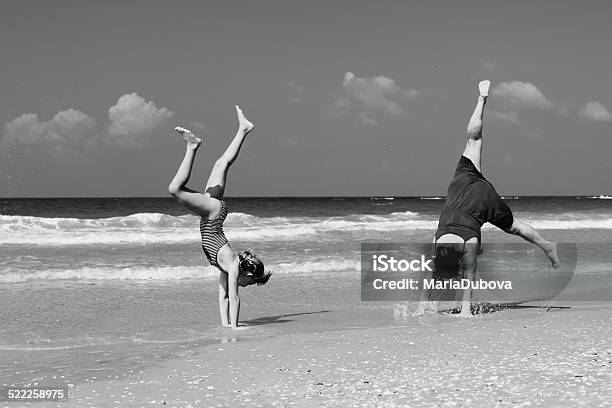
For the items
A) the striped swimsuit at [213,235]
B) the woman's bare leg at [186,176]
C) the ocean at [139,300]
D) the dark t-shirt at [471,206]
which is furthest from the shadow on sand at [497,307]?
the woman's bare leg at [186,176]

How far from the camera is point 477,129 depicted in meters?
7.50

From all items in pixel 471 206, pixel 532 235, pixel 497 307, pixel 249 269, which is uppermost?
pixel 471 206

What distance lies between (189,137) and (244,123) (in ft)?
2.72

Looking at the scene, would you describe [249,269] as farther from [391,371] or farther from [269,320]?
[391,371]

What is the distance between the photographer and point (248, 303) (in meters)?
9.87

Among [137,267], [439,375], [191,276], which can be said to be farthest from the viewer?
[137,267]

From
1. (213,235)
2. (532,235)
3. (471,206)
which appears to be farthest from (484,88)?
(213,235)

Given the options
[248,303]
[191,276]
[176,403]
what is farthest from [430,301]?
[191,276]

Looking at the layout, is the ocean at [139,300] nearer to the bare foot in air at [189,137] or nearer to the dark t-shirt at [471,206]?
the dark t-shirt at [471,206]

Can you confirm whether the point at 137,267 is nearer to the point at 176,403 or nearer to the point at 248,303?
the point at 248,303

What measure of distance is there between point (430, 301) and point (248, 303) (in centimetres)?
268

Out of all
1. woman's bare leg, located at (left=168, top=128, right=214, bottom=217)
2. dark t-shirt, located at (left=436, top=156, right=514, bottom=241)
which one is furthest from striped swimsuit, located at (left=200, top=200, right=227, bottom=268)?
dark t-shirt, located at (left=436, top=156, right=514, bottom=241)

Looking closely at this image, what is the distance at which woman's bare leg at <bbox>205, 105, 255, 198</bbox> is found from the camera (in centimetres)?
759

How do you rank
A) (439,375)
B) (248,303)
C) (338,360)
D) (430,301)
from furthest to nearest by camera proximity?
(248,303) → (430,301) → (338,360) → (439,375)
